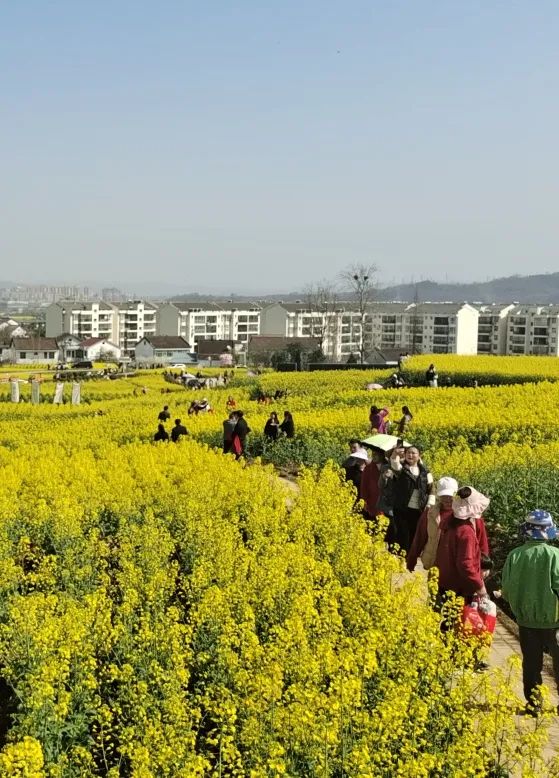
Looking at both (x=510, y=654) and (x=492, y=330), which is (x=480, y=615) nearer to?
(x=510, y=654)

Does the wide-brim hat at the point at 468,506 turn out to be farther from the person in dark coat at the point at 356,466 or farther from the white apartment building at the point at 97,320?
the white apartment building at the point at 97,320

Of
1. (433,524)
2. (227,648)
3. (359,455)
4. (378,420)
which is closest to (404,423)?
(378,420)

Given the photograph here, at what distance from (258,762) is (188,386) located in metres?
50.1

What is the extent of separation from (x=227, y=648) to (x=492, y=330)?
190238 mm

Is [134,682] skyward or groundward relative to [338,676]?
groundward

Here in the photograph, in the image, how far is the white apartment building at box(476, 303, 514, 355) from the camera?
190375mm

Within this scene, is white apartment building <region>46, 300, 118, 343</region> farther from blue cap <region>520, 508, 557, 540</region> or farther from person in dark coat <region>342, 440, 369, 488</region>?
blue cap <region>520, 508, 557, 540</region>

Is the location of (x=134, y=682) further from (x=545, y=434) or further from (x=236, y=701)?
(x=545, y=434)

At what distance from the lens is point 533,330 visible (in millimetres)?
183750

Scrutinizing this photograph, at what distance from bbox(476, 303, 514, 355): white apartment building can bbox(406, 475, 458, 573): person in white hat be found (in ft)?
609

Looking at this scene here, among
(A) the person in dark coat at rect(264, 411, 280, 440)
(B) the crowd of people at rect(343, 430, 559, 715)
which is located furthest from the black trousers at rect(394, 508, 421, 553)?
(A) the person in dark coat at rect(264, 411, 280, 440)

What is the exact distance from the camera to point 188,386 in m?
55.3

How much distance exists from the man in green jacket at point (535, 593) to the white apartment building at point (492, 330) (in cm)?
18693

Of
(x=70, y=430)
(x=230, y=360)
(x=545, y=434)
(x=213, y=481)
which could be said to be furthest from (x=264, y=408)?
(x=230, y=360)
